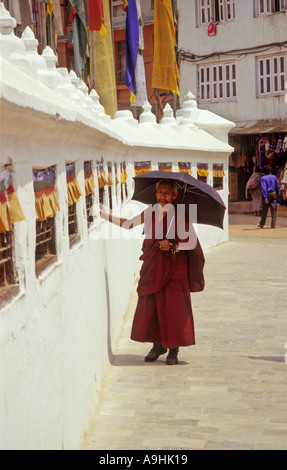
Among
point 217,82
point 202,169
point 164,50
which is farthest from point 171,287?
point 217,82

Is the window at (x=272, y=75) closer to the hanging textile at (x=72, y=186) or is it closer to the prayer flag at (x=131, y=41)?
the prayer flag at (x=131, y=41)

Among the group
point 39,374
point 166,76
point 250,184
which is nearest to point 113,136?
point 39,374

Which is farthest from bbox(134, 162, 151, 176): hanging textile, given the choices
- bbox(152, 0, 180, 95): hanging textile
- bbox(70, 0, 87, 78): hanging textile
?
bbox(152, 0, 180, 95): hanging textile

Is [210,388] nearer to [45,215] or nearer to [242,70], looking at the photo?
[45,215]

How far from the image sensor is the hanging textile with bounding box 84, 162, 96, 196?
6770 millimetres

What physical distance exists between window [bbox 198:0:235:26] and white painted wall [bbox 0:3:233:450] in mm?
20639

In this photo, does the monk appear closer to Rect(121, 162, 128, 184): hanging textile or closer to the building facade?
Rect(121, 162, 128, 184): hanging textile

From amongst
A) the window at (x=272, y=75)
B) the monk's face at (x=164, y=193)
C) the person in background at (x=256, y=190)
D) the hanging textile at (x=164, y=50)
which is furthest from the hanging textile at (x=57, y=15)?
the window at (x=272, y=75)

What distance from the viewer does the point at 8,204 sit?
338 cm

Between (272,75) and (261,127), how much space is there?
2.09m

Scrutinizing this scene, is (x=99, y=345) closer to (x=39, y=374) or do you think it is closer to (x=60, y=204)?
(x=60, y=204)

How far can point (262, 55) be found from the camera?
27.0m

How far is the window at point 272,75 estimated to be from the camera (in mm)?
26703

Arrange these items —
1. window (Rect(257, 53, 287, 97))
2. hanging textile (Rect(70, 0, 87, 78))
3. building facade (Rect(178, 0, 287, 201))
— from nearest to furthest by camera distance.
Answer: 1. hanging textile (Rect(70, 0, 87, 78))
2. building facade (Rect(178, 0, 287, 201))
3. window (Rect(257, 53, 287, 97))
